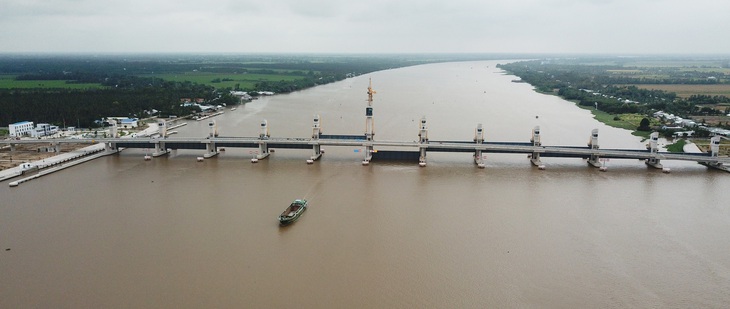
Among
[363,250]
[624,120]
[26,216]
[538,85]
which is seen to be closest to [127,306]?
[363,250]

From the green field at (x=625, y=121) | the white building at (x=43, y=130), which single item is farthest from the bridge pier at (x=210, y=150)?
the green field at (x=625, y=121)

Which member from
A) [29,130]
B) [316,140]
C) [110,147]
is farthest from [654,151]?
[29,130]

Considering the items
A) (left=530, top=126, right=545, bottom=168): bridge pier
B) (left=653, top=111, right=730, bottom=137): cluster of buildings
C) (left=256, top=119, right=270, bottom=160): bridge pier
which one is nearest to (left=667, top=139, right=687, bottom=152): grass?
(left=653, top=111, right=730, bottom=137): cluster of buildings

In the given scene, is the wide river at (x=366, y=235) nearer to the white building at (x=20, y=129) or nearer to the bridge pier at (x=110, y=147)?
the bridge pier at (x=110, y=147)

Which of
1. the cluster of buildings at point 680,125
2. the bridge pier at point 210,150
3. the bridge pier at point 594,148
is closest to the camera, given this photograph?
the bridge pier at point 594,148

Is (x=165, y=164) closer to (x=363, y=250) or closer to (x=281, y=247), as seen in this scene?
(x=281, y=247)

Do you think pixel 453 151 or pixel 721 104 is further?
pixel 721 104

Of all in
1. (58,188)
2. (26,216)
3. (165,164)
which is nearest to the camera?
(26,216)
